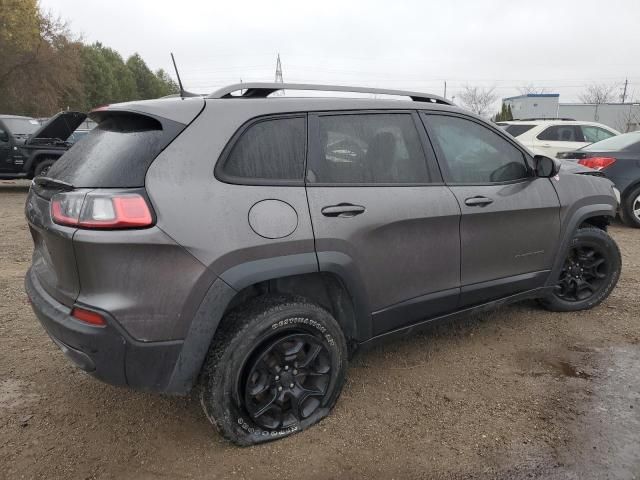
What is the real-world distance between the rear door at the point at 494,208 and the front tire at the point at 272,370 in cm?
109

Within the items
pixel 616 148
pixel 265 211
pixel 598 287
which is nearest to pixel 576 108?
pixel 616 148

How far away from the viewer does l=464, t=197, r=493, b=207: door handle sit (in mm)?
3125

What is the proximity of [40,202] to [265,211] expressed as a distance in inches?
43.5

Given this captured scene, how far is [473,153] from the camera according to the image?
3.32 m

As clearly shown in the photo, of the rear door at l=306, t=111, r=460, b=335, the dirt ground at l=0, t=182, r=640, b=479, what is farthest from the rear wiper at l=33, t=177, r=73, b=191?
the dirt ground at l=0, t=182, r=640, b=479

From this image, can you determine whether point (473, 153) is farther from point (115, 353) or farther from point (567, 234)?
point (115, 353)

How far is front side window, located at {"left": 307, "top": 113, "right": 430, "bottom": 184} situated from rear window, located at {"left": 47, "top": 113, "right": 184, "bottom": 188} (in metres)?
0.75

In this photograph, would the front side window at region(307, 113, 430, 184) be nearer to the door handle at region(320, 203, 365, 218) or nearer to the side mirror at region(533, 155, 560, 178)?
the door handle at region(320, 203, 365, 218)

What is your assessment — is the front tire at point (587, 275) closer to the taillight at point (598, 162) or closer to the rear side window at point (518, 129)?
the taillight at point (598, 162)

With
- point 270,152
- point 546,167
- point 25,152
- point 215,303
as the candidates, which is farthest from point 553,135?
point 25,152

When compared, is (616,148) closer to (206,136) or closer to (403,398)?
(403,398)

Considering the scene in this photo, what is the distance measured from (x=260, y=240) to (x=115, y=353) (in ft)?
2.54

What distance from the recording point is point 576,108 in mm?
35875

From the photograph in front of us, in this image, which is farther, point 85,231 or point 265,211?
point 265,211
